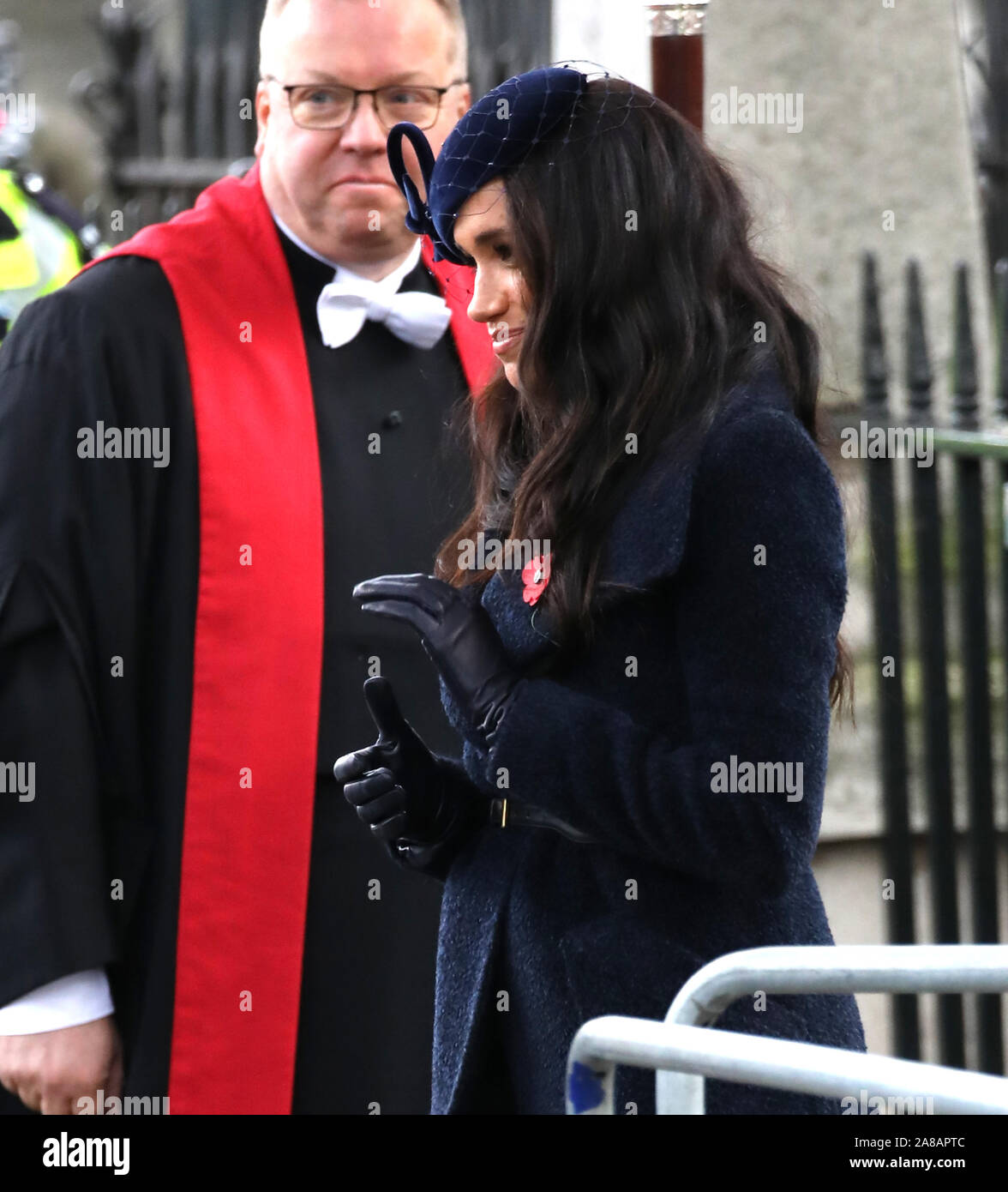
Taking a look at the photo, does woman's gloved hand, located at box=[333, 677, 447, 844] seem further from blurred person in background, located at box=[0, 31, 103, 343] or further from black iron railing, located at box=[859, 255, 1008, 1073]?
blurred person in background, located at box=[0, 31, 103, 343]

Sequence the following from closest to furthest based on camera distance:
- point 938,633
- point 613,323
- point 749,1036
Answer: point 749,1036 → point 613,323 → point 938,633

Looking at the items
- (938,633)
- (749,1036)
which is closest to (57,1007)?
(749,1036)

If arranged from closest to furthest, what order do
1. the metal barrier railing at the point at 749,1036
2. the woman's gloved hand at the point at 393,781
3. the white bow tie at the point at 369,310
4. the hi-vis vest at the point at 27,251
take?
the metal barrier railing at the point at 749,1036 < the woman's gloved hand at the point at 393,781 < the white bow tie at the point at 369,310 < the hi-vis vest at the point at 27,251

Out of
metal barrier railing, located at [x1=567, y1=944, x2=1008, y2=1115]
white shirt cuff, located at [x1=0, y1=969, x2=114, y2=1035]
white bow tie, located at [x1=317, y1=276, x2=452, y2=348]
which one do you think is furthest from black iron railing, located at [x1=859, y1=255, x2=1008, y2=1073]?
metal barrier railing, located at [x1=567, y1=944, x2=1008, y2=1115]

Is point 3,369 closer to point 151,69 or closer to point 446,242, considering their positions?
point 446,242

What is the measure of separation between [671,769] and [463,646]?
30 centimetres

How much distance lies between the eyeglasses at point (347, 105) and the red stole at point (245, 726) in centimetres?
32

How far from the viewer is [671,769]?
2062mm

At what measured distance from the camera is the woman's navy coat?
2039 mm

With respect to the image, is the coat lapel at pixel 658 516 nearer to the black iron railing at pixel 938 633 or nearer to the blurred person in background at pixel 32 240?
the black iron railing at pixel 938 633

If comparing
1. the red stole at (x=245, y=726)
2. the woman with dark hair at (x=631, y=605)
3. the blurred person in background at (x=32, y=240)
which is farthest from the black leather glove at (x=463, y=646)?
the blurred person in background at (x=32, y=240)

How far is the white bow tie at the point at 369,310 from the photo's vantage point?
10.9 ft

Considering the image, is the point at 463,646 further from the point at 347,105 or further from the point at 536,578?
the point at 347,105

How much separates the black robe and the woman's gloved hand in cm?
75
